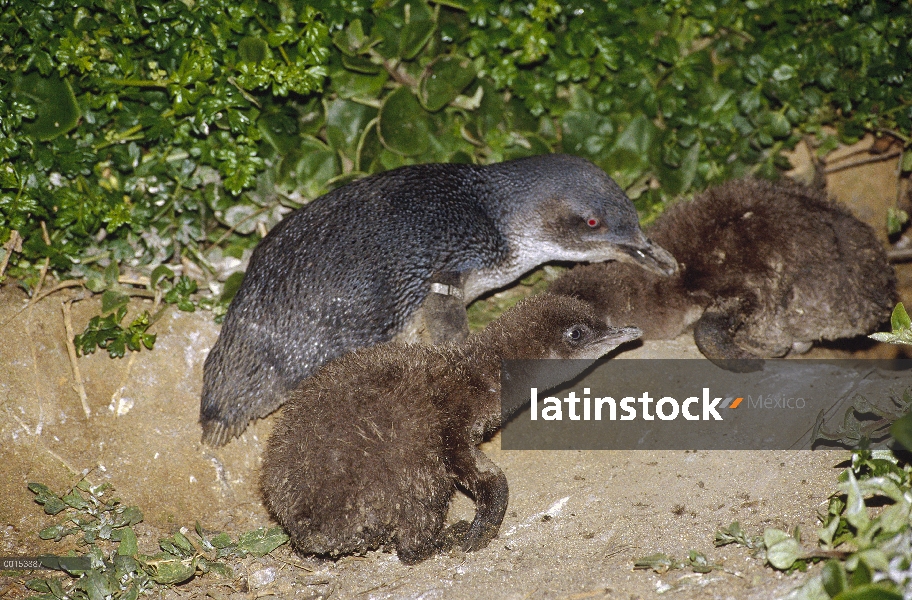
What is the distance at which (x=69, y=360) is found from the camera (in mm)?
4664

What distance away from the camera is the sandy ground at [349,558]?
138 inches

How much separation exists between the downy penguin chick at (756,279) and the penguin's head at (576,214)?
0.48 ft

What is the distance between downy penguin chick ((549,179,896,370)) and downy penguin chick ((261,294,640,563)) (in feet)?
3.65

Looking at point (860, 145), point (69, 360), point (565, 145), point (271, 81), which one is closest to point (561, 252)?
point (565, 145)

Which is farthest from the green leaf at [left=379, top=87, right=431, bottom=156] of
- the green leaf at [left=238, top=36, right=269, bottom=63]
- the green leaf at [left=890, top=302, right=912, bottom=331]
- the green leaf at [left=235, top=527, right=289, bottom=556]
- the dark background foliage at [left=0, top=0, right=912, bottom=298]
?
the green leaf at [left=890, top=302, right=912, bottom=331]

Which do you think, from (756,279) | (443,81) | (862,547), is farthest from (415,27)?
(862,547)

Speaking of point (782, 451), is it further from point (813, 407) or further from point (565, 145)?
point (565, 145)

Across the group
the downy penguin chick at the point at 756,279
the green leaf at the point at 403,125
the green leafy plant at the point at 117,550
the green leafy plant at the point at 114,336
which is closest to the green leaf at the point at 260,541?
the green leafy plant at the point at 117,550

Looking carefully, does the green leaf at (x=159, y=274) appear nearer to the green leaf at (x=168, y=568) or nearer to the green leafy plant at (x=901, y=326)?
the green leaf at (x=168, y=568)

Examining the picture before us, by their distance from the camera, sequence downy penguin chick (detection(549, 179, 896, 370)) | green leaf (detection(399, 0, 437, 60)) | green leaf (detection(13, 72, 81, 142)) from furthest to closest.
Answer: green leaf (detection(399, 0, 437, 60)) → downy penguin chick (detection(549, 179, 896, 370)) → green leaf (detection(13, 72, 81, 142))

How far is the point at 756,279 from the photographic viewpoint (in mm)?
4789

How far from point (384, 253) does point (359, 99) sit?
1373 millimetres

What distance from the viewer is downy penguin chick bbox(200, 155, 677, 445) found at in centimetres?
427

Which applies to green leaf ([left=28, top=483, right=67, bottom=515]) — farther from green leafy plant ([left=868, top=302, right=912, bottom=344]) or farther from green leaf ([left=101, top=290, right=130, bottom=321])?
green leafy plant ([left=868, top=302, right=912, bottom=344])
